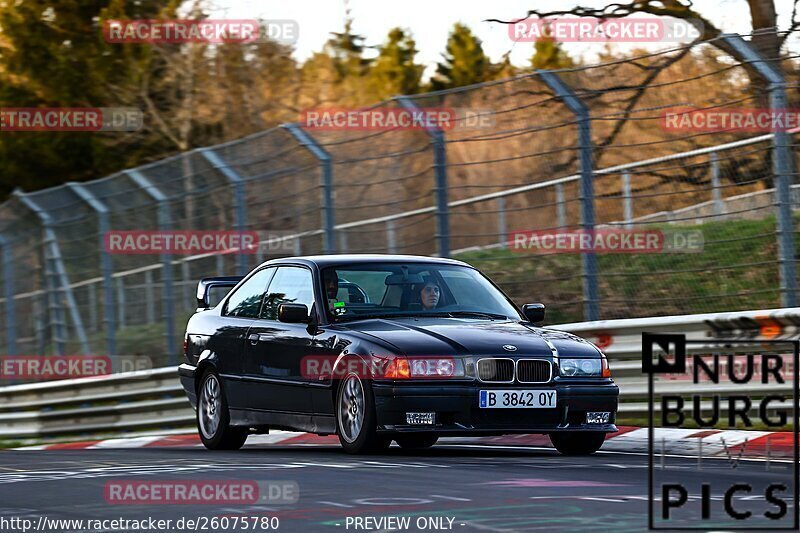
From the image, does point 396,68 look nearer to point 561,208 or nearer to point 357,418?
point 561,208

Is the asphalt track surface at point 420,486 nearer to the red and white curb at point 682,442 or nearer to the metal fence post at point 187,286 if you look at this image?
the red and white curb at point 682,442

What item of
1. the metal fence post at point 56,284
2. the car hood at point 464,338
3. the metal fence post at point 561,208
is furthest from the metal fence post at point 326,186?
the metal fence post at point 56,284

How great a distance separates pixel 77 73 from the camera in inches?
1743

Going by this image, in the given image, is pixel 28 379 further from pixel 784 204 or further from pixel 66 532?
pixel 66 532

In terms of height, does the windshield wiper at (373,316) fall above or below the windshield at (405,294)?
below

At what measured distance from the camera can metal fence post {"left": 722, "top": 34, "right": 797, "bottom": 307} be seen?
1143cm

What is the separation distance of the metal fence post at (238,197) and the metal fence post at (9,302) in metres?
5.74

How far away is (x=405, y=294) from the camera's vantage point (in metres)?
11.4

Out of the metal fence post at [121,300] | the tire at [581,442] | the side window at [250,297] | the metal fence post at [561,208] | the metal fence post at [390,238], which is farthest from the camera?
the metal fence post at [121,300]

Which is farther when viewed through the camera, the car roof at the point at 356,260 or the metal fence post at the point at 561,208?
the metal fence post at the point at 561,208

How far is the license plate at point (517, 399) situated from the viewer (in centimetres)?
1011

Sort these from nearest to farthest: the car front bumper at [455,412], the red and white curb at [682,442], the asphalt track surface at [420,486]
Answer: the asphalt track surface at [420,486] → the car front bumper at [455,412] → the red and white curb at [682,442]

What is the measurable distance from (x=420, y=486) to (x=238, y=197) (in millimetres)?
9235

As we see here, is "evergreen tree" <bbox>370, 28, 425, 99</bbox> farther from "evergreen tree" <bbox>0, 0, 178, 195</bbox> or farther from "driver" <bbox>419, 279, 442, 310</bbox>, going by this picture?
"driver" <bbox>419, 279, 442, 310</bbox>
